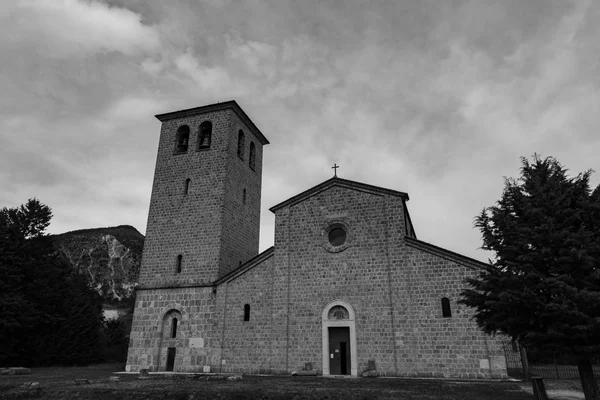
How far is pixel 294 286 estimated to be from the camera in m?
21.1

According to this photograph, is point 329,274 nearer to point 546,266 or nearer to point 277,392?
point 277,392

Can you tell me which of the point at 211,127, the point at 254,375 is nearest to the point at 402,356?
the point at 254,375

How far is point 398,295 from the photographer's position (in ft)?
63.1

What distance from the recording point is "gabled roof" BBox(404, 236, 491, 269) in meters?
18.5

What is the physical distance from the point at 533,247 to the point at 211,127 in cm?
2062

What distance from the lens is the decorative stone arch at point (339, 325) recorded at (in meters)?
19.0

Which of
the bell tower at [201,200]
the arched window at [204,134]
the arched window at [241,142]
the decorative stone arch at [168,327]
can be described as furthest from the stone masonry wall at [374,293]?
the arched window at [204,134]

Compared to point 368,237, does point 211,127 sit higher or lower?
higher

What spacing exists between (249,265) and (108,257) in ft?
330

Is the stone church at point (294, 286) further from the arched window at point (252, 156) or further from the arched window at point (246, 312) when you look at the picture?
the arched window at point (252, 156)

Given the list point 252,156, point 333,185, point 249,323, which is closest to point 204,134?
point 252,156

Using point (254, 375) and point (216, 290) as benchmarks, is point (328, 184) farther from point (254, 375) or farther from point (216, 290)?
point (254, 375)

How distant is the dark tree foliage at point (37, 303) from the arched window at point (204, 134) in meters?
15.6

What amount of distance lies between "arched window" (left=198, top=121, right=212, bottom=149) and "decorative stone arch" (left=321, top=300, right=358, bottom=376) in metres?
→ 13.2
